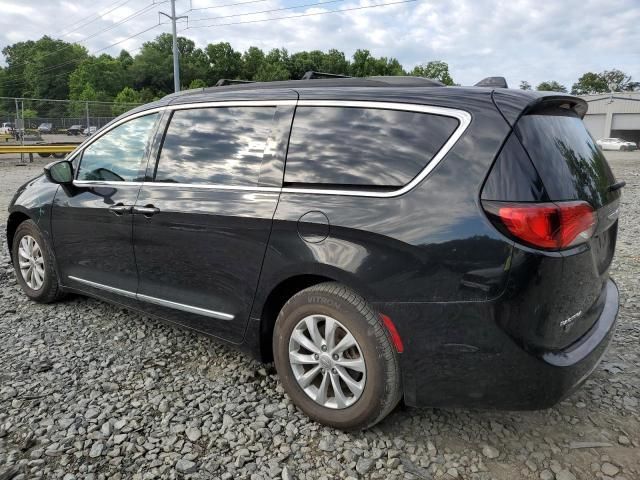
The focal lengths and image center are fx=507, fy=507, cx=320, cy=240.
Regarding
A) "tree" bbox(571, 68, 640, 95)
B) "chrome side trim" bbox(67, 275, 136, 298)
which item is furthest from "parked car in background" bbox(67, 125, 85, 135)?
"tree" bbox(571, 68, 640, 95)

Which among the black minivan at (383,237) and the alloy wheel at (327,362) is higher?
the black minivan at (383,237)

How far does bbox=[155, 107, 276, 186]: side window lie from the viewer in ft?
9.58

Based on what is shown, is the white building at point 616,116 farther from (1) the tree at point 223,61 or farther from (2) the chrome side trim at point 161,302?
(2) the chrome side trim at point 161,302

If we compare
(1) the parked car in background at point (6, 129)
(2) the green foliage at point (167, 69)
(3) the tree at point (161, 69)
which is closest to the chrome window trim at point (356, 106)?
(1) the parked car in background at point (6, 129)

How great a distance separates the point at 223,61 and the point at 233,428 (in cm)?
9654

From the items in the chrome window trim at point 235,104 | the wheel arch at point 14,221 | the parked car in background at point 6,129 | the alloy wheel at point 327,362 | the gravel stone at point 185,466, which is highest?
the parked car in background at point 6,129

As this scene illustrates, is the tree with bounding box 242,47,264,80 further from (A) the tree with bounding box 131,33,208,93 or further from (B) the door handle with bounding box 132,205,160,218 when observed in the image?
(B) the door handle with bounding box 132,205,160,218

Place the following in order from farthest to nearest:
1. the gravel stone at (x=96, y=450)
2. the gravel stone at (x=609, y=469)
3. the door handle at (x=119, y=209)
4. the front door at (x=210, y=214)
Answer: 1. the door handle at (x=119, y=209)
2. the front door at (x=210, y=214)
3. the gravel stone at (x=96, y=450)
4. the gravel stone at (x=609, y=469)

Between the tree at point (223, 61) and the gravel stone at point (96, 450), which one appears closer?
the gravel stone at point (96, 450)

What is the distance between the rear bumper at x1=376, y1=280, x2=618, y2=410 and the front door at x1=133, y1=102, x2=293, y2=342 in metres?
0.93

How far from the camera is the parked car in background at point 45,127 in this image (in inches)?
1034

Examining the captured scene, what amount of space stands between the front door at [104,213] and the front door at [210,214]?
176 millimetres

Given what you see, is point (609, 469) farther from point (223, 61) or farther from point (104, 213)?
point (223, 61)

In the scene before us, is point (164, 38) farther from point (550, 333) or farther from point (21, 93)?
point (550, 333)
